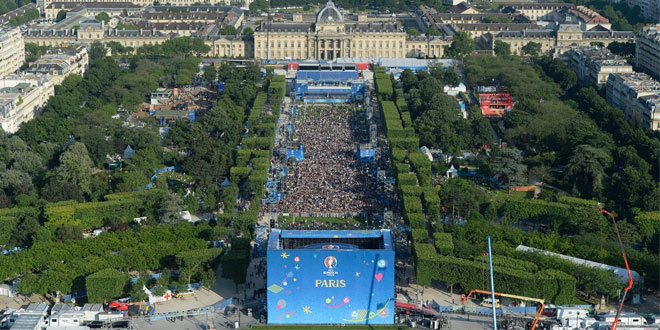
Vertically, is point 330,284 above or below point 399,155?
below

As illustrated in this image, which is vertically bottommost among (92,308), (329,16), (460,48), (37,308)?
(92,308)

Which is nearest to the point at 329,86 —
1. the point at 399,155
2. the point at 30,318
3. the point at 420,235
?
the point at 399,155

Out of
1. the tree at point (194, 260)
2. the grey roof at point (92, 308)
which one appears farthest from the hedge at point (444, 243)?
the grey roof at point (92, 308)

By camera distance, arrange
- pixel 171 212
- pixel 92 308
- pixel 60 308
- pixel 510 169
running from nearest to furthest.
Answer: pixel 60 308 < pixel 92 308 < pixel 171 212 < pixel 510 169

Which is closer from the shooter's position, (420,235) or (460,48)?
(420,235)

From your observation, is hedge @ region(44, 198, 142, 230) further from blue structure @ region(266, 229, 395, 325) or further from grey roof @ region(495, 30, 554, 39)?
grey roof @ region(495, 30, 554, 39)

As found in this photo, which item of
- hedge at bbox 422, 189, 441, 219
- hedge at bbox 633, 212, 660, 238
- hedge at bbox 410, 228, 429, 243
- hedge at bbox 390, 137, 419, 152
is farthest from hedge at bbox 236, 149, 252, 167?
hedge at bbox 633, 212, 660, 238

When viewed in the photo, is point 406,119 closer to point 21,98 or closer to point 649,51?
point 21,98
